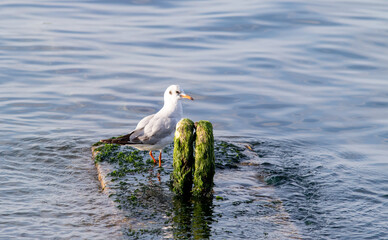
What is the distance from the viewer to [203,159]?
7.99 m

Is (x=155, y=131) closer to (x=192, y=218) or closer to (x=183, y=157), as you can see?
(x=183, y=157)

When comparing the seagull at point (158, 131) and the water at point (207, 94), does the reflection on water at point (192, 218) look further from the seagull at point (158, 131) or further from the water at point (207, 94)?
the seagull at point (158, 131)

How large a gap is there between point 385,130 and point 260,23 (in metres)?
9.02

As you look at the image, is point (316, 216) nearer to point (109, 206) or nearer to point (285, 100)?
point (109, 206)

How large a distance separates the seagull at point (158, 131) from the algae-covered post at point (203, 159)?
4.62ft

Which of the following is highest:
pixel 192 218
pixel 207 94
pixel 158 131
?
pixel 158 131

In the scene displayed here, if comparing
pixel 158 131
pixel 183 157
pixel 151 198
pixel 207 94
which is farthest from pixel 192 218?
pixel 207 94

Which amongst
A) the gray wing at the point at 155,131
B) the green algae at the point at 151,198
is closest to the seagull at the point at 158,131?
the gray wing at the point at 155,131

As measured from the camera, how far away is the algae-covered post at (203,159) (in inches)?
312

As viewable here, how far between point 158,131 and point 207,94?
569 cm

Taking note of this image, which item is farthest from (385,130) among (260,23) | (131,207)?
(260,23)

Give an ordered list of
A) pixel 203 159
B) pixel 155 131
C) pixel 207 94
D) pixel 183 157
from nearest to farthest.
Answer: pixel 203 159
pixel 183 157
pixel 155 131
pixel 207 94

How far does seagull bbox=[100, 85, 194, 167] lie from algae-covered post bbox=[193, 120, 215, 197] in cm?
141

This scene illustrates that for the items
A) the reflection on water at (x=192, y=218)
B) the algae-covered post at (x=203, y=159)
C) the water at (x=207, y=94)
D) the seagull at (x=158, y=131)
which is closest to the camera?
the reflection on water at (x=192, y=218)
